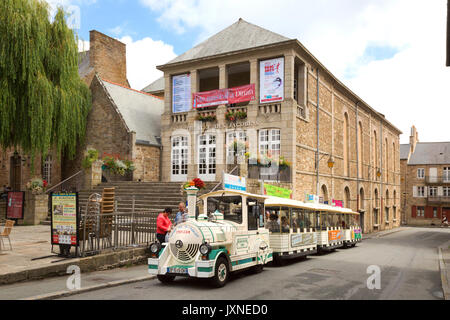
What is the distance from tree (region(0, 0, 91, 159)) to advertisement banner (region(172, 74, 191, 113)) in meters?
8.48

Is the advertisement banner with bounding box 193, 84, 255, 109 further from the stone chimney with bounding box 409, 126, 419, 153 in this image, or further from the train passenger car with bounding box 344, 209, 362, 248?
the stone chimney with bounding box 409, 126, 419, 153

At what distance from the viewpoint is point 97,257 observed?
1020cm

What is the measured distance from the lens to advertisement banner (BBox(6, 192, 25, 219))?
18.0 meters

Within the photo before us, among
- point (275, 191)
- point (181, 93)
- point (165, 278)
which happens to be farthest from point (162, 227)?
point (181, 93)

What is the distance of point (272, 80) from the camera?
931 inches

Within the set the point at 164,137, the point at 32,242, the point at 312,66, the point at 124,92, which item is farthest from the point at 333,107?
the point at 32,242

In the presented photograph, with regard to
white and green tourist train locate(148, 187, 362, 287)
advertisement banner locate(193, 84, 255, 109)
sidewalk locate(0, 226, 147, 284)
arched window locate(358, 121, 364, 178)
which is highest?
advertisement banner locate(193, 84, 255, 109)

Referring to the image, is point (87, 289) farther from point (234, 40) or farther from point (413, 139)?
point (413, 139)

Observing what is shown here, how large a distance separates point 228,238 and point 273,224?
387 cm

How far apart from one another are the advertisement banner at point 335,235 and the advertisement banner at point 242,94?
367 inches

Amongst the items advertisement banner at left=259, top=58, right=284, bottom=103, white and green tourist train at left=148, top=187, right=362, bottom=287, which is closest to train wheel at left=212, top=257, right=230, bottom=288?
white and green tourist train at left=148, top=187, right=362, bottom=287

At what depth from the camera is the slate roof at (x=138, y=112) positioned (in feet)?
87.0
